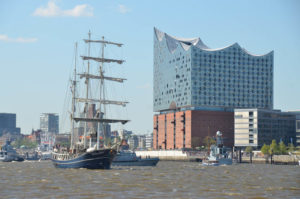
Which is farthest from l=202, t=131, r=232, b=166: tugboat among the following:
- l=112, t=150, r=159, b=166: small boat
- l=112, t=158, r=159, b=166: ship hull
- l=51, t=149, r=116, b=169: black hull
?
l=51, t=149, r=116, b=169: black hull

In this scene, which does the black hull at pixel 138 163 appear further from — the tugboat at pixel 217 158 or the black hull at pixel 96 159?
the black hull at pixel 96 159

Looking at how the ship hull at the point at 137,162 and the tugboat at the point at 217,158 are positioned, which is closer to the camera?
the ship hull at the point at 137,162

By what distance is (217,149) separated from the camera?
159750mm

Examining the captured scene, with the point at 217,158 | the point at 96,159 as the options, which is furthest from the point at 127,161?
the point at 217,158

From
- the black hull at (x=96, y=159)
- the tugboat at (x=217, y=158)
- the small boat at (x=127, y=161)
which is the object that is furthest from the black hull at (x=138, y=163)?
the black hull at (x=96, y=159)

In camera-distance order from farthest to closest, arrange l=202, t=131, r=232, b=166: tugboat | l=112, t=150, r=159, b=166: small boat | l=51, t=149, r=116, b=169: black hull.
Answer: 1. l=202, t=131, r=232, b=166: tugboat
2. l=112, t=150, r=159, b=166: small boat
3. l=51, t=149, r=116, b=169: black hull

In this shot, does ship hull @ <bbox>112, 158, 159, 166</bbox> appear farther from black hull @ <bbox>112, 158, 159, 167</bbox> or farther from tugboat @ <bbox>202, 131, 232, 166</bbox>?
tugboat @ <bbox>202, 131, 232, 166</bbox>

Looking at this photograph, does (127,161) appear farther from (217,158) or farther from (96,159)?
(217,158)

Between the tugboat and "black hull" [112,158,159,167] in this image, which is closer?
"black hull" [112,158,159,167]

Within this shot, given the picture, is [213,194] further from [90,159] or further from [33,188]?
[90,159]

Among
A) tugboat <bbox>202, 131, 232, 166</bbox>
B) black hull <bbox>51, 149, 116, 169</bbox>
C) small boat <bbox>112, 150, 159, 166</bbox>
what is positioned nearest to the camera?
black hull <bbox>51, 149, 116, 169</bbox>

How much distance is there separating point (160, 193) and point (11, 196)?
14.5m

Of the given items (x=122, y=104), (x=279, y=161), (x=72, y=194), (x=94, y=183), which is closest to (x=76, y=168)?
(x=122, y=104)

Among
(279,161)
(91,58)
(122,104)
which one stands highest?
(91,58)
